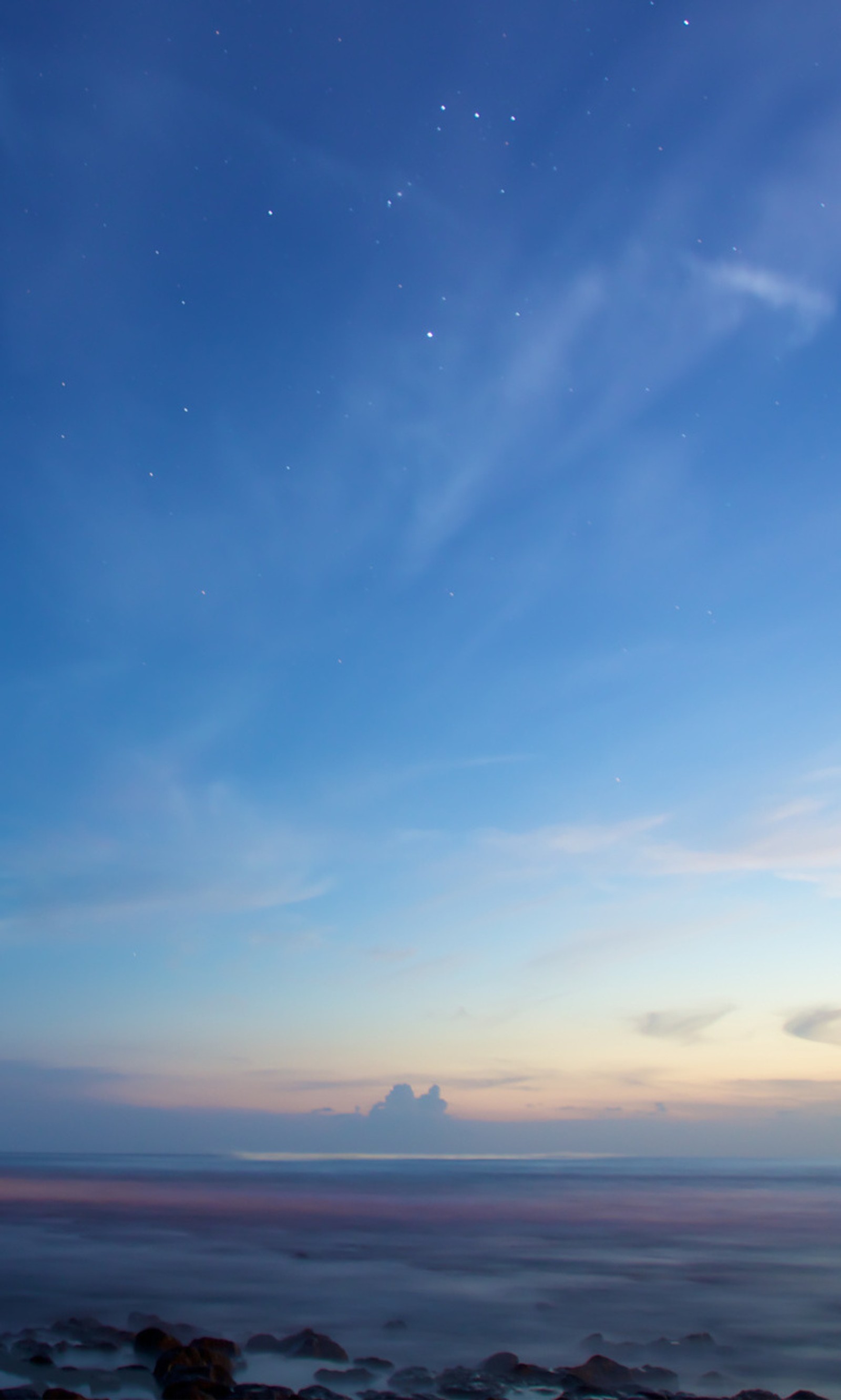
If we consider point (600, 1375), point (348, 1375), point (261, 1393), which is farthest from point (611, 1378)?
→ point (261, 1393)

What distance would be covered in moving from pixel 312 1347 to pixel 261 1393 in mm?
4672

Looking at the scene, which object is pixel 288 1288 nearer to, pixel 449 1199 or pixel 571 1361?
pixel 571 1361

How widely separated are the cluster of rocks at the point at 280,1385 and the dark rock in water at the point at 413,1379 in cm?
2

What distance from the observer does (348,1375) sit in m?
15.3

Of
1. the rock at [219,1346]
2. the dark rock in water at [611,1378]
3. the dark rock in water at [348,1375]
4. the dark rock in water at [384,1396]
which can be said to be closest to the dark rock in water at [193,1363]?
the rock at [219,1346]

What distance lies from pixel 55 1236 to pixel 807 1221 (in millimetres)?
34777

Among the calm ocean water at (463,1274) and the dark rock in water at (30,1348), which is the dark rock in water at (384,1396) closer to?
the calm ocean water at (463,1274)

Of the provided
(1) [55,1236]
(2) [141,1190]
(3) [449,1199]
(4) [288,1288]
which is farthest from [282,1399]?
(2) [141,1190]

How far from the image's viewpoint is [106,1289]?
24891mm

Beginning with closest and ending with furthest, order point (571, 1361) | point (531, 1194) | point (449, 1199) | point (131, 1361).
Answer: point (131, 1361), point (571, 1361), point (449, 1199), point (531, 1194)

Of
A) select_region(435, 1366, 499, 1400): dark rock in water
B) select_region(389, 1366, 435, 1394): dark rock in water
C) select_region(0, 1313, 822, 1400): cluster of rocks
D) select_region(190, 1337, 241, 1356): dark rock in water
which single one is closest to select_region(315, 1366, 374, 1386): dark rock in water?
select_region(0, 1313, 822, 1400): cluster of rocks

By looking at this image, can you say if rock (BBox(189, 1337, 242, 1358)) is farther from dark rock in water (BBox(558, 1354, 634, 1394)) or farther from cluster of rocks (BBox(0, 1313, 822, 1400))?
dark rock in water (BBox(558, 1354, 634, 1394))

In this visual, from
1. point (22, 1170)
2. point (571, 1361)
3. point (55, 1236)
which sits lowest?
point (22, 1170)

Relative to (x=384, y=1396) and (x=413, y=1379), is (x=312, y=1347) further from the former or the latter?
(x=384, y=1396)
